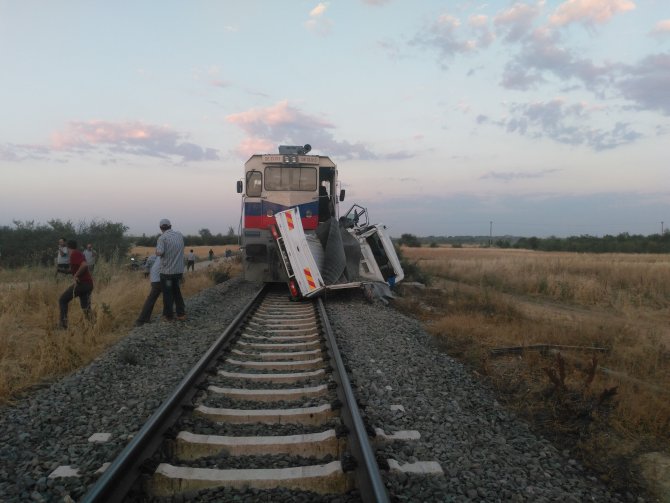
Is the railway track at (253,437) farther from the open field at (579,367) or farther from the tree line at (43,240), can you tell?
the tree line at (43,240)

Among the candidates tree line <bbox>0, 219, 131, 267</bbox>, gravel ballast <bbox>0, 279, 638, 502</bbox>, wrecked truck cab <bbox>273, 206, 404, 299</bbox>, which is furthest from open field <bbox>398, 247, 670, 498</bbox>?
tree line <bbox>0, 219, 131, 267</bbox>

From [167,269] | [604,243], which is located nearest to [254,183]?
[167,269]

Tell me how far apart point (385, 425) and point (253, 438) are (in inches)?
44.9

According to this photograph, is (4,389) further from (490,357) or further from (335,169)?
(335,169)

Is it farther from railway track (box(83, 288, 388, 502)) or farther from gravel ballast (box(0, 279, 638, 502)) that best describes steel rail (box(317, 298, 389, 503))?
gravel ballast (box(0, 279, 638, 502))

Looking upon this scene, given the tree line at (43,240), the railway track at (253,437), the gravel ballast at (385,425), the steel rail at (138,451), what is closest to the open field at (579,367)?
the gravel ballast at (385,425)

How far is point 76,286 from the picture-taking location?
9000 millimetres

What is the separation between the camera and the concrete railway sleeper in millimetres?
3170

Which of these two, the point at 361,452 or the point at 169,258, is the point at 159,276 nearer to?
the point at 169,258

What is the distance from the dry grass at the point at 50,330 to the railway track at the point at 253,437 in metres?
2.09

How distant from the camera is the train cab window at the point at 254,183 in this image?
14531 mm

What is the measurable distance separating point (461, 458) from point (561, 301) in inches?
629

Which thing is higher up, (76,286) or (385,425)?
(76,286)

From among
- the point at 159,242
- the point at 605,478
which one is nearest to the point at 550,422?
the point at 605,478
